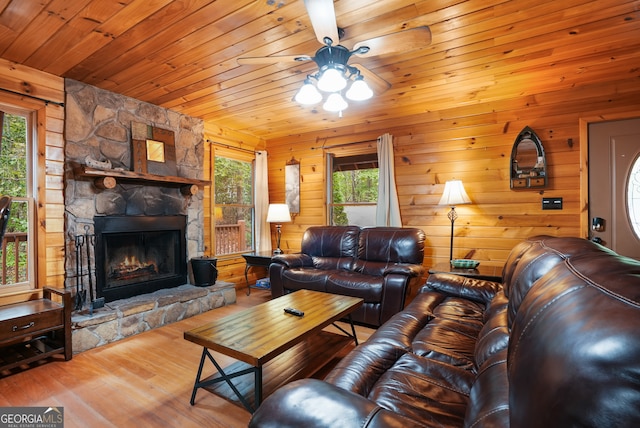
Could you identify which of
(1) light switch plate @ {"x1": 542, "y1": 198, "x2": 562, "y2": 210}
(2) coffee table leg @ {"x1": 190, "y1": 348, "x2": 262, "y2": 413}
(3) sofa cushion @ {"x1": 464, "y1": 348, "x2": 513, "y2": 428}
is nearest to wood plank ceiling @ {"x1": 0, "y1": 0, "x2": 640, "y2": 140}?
(1) light switch plate @ {"x1": 542, "y1": 198, "x2": 562, "y2": 210}

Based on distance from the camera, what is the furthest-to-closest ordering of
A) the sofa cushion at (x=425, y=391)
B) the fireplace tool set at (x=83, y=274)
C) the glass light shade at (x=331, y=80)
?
the fireplace tool set at (x=83, y=274) → the glass light shade at (x=331, y=80) → the sofa cushion at (x=425, y=391)

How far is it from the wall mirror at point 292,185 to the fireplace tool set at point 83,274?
278cm

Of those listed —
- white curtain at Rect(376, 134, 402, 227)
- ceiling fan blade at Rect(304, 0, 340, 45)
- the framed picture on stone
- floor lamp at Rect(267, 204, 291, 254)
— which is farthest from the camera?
floor lamp at Rect(267, 204, 291, 254)

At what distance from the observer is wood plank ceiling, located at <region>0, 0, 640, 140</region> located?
→ 199cm

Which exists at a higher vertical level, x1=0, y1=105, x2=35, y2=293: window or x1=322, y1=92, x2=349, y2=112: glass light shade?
x1=322, y1=92, x2=349, y2=112: glass light shade

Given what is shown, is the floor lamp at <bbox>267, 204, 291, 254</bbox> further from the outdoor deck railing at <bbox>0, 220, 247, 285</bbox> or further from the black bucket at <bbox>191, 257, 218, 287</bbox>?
the outdoor deck railing at <bbox>0, 220, 247, 285</bbox>

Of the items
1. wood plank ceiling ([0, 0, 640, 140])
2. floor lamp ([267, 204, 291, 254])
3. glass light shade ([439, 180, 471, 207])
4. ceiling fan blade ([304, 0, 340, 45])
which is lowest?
floor lamp ([267, 204, 291, 254])

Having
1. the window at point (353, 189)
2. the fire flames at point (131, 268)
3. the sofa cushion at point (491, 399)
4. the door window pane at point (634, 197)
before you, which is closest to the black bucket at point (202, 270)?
the fire flames at point (131, 268)

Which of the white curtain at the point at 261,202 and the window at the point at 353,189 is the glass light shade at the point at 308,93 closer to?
the window at the point at 353,189

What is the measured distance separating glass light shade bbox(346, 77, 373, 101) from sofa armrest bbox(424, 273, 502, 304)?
163 centimetres

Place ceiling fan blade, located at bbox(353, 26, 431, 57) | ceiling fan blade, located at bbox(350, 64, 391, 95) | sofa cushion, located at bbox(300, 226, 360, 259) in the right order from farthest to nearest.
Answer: sofa cushion, located at bbox(300, 226, 360, 259)
ceiling fan blade, located at bbox(350, 64, 391, 95)
ceiling fan blade, located at bbox(353, 26, 431, 57)

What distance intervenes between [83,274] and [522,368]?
3681 millimetres

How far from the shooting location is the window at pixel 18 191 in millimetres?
2814

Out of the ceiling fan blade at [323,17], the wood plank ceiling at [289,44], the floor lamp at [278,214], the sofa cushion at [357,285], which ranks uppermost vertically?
the wood plank ceiling at [289,44]
